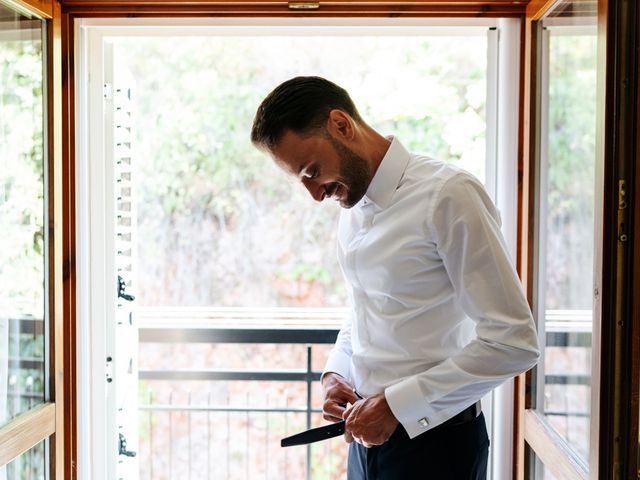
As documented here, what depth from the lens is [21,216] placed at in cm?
181

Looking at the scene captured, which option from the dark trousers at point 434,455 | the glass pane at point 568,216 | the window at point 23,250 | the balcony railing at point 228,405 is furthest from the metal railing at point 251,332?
the dark trousers at point 434,455

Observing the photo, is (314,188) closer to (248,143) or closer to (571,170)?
(571,170)

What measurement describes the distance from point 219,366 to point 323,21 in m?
3.95

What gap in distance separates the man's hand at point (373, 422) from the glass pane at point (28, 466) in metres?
0.94

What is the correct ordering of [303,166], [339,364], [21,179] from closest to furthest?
1. [303,166]
2. [339,364]
3. [21,179]

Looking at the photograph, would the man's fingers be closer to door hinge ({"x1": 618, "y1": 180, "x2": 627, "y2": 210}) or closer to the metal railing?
door hinge ({"x1": 618, "y1": 180, "x2": 627, "y2": 210})

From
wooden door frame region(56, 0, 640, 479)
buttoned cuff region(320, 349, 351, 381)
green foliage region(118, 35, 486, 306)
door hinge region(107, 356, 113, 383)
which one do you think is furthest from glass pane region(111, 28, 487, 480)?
buttoned cuff region(320, 349, 351, 381)

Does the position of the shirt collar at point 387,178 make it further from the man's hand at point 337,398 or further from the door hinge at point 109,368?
the door hinge at point 109,368

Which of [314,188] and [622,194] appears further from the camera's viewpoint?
[314,188]

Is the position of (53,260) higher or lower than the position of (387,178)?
lower

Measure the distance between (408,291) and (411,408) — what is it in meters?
0.22

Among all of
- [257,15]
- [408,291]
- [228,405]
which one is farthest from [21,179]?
[228,405]

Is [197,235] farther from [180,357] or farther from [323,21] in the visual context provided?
[323,21]

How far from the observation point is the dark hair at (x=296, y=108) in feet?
4.38
